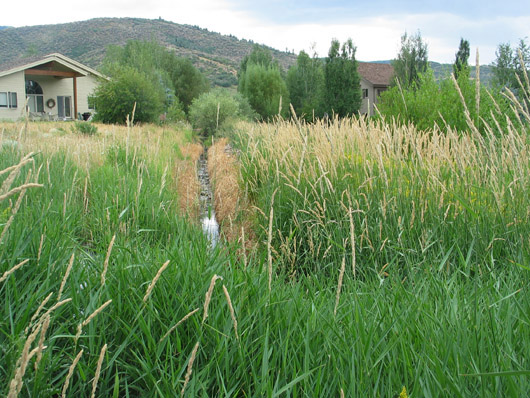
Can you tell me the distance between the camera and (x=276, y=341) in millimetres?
1768

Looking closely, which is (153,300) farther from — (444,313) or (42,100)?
(42,100)

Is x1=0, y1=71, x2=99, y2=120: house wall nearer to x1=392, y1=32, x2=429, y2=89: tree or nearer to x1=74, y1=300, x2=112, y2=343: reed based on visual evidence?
x1=392, y1=32, x2=429, y2=89: tree

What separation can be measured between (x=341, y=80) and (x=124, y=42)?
64.4 m

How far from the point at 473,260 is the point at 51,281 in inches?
96.1

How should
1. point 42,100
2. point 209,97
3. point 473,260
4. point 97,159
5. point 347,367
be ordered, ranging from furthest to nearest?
1. point 42,100
2. point 209,97
3. point 97,159
4. point 473,260
5. point 347,367

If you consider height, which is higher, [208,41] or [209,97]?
[208,41]

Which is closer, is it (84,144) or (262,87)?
(84,144)

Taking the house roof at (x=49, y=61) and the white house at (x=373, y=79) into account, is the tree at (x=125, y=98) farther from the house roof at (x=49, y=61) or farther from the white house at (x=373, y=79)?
the white house at (x=373, y=79)

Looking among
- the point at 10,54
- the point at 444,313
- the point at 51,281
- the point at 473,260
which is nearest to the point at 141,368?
the point at 51,281

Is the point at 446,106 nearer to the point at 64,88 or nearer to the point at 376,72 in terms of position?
the point at 64,88

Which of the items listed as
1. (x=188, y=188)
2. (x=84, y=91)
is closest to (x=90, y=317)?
(x=188, y=188)

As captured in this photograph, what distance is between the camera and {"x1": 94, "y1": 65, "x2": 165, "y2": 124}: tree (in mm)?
25078

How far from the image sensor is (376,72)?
A: 148ft

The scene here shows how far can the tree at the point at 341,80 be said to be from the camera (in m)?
28.4
